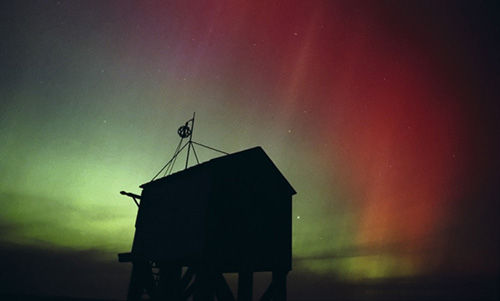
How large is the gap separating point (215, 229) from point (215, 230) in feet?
0.10

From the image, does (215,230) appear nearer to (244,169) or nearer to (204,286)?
(204,286)

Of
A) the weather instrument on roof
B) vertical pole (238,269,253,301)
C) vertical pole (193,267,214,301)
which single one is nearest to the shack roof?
the weather instrument on roof

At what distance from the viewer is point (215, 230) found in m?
9.41

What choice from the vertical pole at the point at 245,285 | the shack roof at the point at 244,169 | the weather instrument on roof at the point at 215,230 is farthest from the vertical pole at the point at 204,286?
the shack roof at the point at 244,169

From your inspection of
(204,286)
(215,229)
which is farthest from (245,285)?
(215,229)

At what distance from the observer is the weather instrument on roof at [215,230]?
30.9 ft

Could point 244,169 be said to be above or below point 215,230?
above

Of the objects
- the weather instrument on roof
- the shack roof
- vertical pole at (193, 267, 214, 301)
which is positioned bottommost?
vertical pole at (193, 267, 214, 301)

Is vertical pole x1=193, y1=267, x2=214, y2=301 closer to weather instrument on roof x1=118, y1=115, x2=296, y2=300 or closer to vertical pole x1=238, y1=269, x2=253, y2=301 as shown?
weather instrument on roof x1=118, y1=115, x2=296, y2=300

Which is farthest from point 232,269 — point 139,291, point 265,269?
point 139,291

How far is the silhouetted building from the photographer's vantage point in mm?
9406

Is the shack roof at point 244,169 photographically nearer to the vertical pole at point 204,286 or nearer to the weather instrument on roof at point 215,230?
the weather instrument on roof at point 215,230

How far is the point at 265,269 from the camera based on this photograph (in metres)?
10.6

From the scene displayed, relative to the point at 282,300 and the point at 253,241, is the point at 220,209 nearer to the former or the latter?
the point at 253,241
